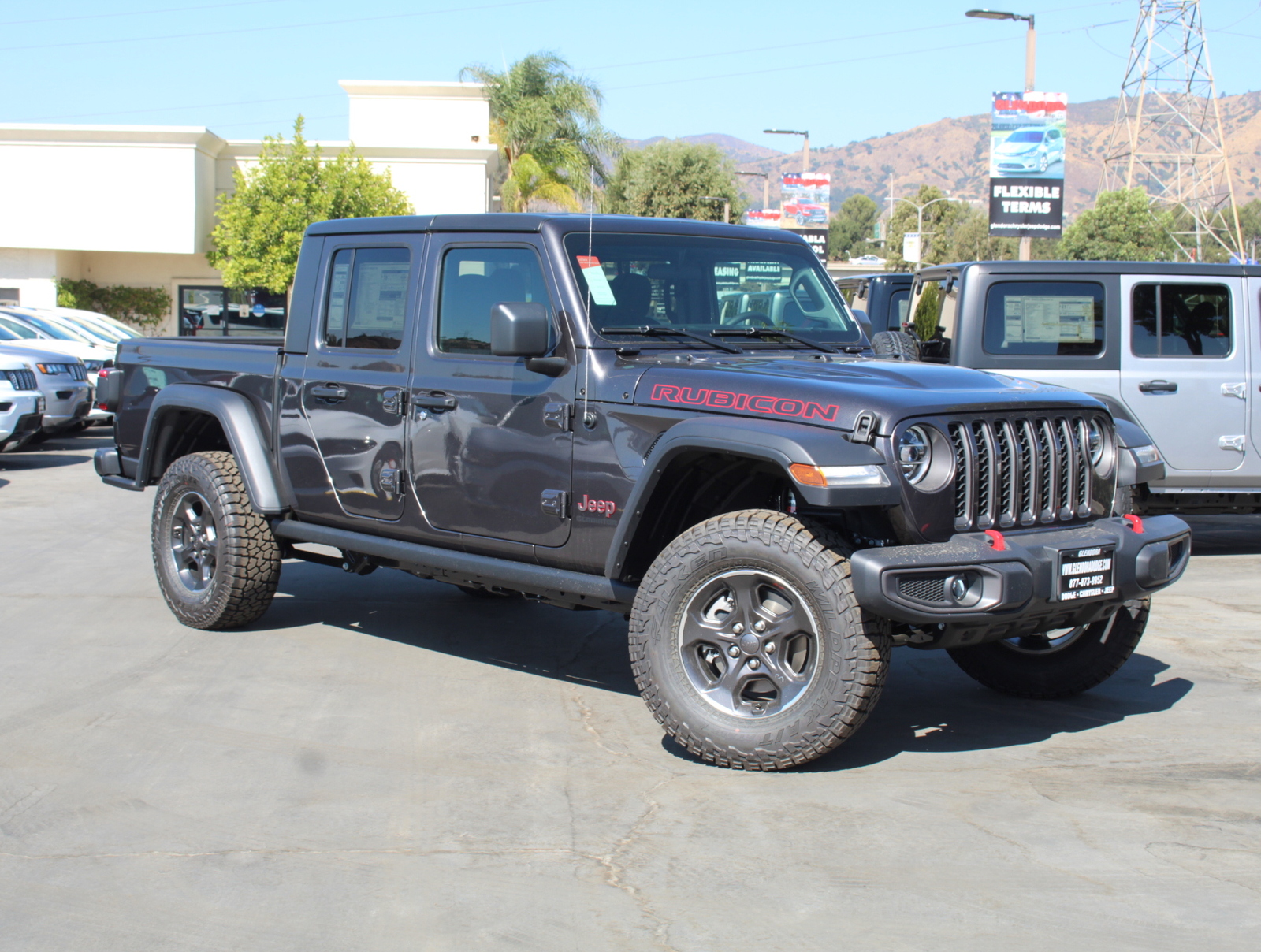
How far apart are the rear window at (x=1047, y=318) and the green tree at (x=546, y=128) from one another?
100 feet

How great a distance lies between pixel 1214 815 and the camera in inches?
162

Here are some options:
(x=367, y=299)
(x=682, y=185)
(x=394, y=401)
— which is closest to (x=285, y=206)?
(x=367, y=299)

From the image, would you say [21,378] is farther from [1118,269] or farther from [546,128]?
[546,128]

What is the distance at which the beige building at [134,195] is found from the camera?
34.7 m

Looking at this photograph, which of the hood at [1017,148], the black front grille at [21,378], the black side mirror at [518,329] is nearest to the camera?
the black side mirror at [518,329]

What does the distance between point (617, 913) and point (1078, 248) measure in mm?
68123

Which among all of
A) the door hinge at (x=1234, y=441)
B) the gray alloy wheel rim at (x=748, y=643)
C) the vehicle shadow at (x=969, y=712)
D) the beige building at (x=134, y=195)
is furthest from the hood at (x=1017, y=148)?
the gray alloy wheel rim at (x=748, y=643)

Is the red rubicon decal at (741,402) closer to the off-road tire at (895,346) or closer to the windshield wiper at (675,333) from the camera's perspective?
the windshield wiper at (675,333)

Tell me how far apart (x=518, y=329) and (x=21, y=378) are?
11.2 metres

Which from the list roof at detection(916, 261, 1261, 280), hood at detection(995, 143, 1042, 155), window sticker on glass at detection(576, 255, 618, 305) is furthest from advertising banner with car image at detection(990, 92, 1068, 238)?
window sticker on glass at detection(576, 255, 618, 305)

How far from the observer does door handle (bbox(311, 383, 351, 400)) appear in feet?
19.4

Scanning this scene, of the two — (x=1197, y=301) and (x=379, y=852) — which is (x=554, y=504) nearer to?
(x=379, y=852)

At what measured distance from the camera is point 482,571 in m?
5.33

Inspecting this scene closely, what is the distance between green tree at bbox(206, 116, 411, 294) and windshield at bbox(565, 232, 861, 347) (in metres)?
28.1
